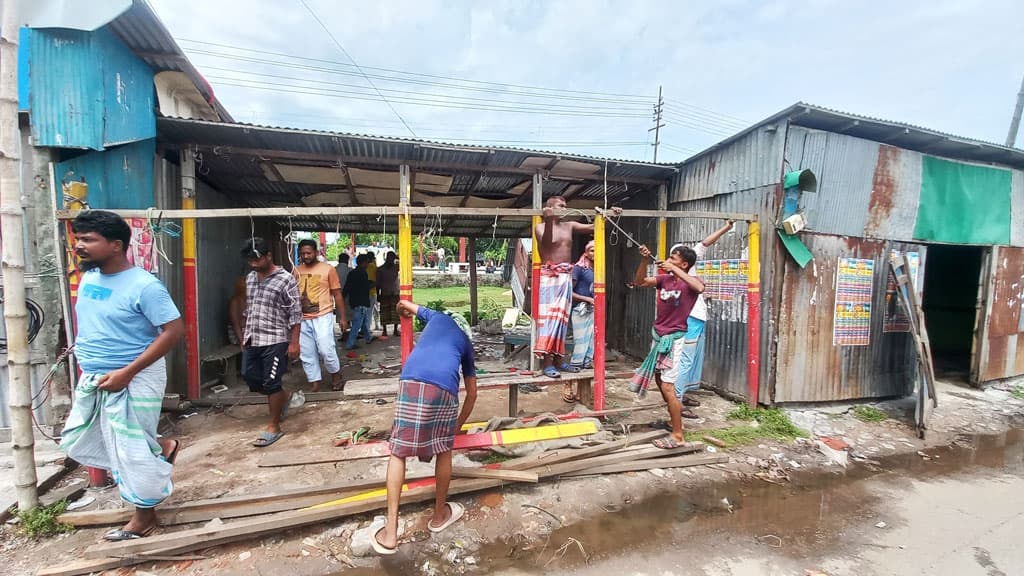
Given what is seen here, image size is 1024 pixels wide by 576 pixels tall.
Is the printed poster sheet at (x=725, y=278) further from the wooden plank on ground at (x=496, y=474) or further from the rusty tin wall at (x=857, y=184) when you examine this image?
the wooden plank on ground at (x=496, y=474)

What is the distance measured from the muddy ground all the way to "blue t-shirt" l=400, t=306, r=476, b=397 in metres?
1.08

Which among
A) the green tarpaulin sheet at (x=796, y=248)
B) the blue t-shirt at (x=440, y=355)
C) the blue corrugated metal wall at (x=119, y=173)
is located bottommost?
the blue t-shirt at (x=440, y=355)

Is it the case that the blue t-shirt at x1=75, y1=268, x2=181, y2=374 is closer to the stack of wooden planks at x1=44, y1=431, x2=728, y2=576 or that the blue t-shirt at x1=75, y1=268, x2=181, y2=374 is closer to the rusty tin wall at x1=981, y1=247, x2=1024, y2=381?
the stack of wooden planks at x1=44, y1=431, x2=728, y2=576

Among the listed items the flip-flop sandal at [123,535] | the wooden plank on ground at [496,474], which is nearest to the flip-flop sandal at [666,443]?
the wooden plank on ground at [496,474]

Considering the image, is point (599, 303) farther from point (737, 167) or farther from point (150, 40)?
point (150, 40)

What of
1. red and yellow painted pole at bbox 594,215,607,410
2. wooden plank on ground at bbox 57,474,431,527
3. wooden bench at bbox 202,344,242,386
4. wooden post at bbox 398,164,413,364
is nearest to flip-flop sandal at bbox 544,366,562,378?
red and yellow painted pole at bbox 594,215,607,410

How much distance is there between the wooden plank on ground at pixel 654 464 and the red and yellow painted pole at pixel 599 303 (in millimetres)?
1037

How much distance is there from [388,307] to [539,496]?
285 inches

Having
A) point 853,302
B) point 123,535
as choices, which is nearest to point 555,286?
point 123,535

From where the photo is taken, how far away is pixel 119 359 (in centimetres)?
249

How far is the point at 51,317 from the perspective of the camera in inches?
143

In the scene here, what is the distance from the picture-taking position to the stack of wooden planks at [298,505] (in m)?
2.53

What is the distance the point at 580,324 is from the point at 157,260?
16.7 ft

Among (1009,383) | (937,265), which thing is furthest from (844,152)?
(937,265)
